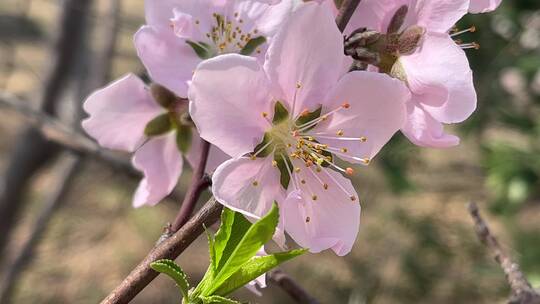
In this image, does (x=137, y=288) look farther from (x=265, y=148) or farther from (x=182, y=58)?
(x=182, y=58)

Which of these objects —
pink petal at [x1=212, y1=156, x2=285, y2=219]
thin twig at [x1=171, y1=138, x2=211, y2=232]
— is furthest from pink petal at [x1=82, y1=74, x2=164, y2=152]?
pink petal at [x1=212, y1=156, x2=285, y2=219]

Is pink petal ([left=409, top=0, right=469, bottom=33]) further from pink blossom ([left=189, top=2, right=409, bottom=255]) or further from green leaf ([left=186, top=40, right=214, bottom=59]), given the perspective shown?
green leaf ([left=186, top=40, right=214, bottom=59])

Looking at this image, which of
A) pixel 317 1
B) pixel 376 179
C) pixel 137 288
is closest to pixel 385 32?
pixel 317 1

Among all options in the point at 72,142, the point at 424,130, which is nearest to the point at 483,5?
the point at 424,130

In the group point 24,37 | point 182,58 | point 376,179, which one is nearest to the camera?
point 182,58

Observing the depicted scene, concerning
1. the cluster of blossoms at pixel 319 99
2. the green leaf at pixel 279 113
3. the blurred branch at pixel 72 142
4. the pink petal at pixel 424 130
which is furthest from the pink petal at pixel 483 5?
the blurred branch at pixel 72 142

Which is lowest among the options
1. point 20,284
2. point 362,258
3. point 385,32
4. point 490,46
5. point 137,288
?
point 362,258
